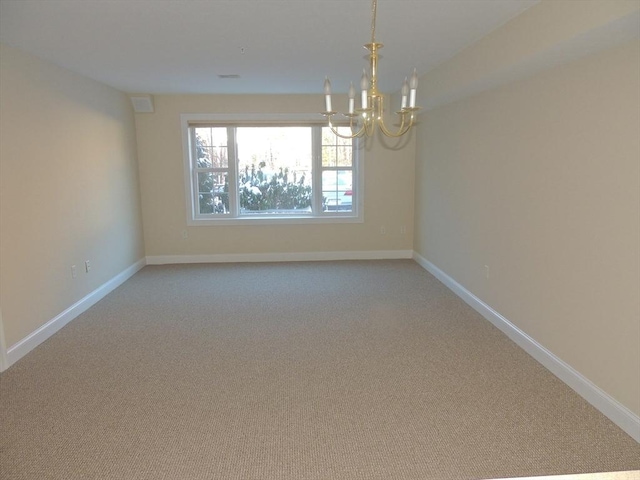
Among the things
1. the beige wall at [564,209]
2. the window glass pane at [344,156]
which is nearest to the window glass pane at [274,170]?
the window glass pane at [344,156]

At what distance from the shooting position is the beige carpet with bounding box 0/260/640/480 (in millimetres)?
2127

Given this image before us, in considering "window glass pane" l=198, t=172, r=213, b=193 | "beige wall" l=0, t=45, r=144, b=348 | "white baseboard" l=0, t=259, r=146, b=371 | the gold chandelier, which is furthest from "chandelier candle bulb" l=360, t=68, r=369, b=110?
"window glass pane" l=198, t=172, r=213, b=193

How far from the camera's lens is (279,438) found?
232 centimetres

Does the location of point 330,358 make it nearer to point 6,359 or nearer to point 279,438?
point 279,438

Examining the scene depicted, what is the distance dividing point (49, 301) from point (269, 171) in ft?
11.0

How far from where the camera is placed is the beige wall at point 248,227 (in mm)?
5941

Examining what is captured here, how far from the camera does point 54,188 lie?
12.6 feet

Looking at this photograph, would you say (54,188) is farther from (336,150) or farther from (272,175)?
(336,150)

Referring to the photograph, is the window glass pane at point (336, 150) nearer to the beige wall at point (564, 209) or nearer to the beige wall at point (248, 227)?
the beige wall at point (248, 227)

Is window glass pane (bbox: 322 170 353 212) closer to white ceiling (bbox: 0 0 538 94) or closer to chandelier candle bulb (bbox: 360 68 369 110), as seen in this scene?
white ceiling (bbox: 0 0 538 94)

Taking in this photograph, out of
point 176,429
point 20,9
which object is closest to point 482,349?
point 176,429

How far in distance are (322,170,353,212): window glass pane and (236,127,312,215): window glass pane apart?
0.23 m

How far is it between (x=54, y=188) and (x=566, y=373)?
4172 mm

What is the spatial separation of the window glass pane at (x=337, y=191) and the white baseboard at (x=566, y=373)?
242 cm
